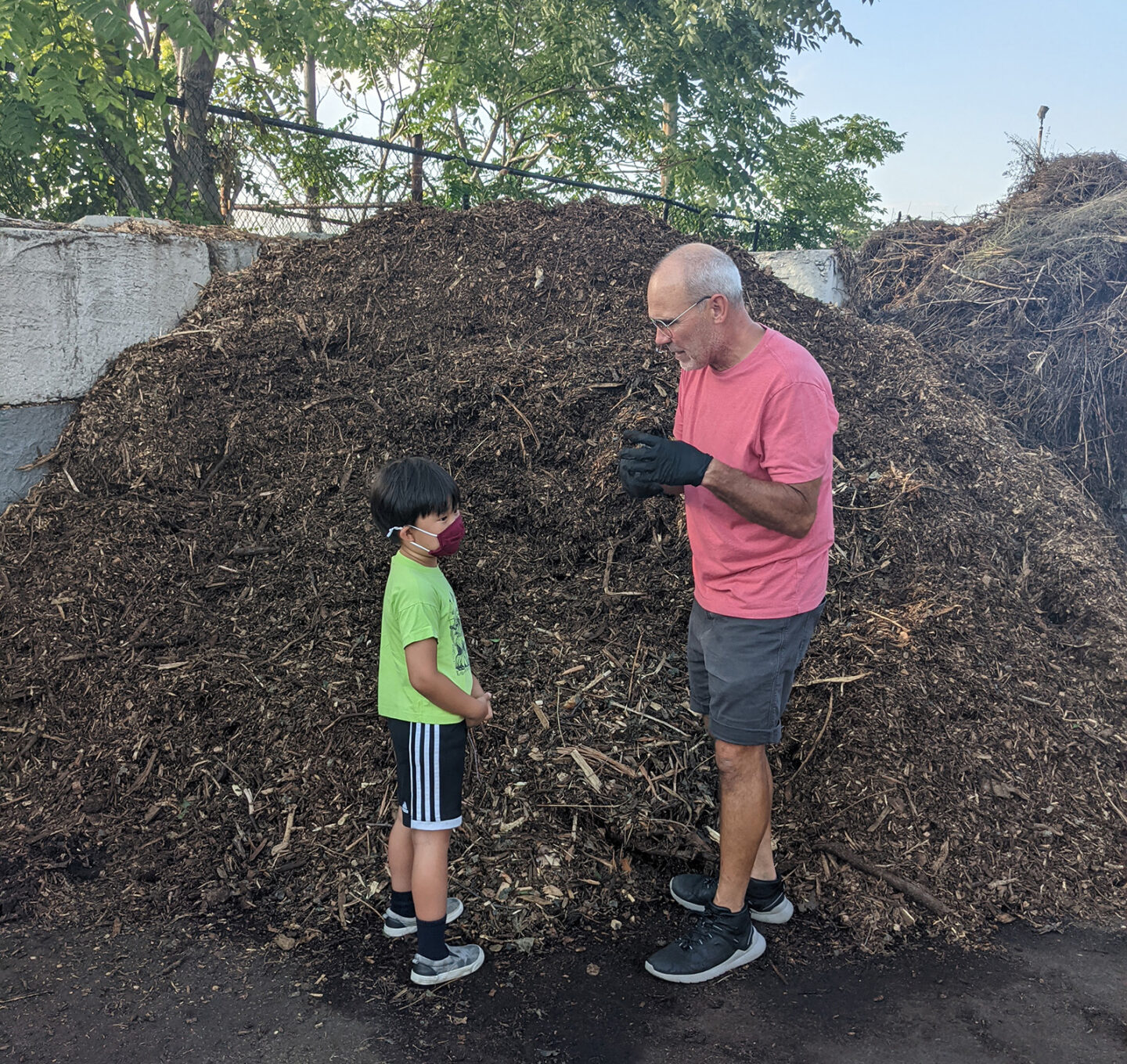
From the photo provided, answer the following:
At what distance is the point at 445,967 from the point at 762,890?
1.06m

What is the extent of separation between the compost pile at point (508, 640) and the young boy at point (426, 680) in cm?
38

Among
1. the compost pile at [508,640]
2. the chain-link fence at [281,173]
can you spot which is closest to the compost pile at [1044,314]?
the compost pile at [508,640]

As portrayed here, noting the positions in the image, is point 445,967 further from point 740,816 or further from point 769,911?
point 769,911

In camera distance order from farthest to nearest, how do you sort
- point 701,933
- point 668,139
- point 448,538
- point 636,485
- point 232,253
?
point 668,139
point 232,253
point 701,933
point 636,485
point 448,538

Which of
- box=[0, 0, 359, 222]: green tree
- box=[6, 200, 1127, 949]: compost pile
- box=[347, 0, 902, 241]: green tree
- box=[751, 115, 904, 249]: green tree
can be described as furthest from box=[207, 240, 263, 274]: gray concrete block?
box=[751, 115, 904, 249]: green tree

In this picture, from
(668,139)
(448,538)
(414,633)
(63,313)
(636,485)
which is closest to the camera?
(414,633)

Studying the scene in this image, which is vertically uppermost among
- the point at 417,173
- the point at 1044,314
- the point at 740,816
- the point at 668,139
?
the point at 668,139

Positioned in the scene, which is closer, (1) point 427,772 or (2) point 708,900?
(1) point 427,772

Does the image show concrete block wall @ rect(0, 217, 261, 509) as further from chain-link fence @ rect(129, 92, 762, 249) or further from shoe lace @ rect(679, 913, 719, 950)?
shoe lace @ rect(679, 913, 719, 950)

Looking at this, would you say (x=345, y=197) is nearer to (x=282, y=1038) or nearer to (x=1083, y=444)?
(x=1083, y=444)

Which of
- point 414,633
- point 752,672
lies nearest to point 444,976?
point 414,633

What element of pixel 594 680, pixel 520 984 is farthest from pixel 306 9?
pixel 520 984

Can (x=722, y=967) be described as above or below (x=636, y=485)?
below

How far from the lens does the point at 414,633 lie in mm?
2299
